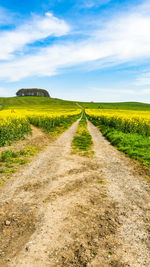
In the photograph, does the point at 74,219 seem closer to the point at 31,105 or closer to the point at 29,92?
the point at 31,105

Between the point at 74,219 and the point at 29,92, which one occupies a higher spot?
the point at 29,92

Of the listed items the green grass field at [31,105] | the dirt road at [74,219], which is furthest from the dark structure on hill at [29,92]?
the dirt road at [74,219]

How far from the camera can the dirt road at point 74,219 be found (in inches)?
146

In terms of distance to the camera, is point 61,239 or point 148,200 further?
point 148,200

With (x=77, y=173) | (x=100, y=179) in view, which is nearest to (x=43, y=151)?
(x=77, y=173)

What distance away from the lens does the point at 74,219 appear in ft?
16.2

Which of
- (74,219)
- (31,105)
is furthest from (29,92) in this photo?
(74,219)

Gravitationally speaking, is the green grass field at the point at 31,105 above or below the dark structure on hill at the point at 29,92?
below

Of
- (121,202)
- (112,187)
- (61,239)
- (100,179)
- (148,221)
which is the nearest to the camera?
(61,239)

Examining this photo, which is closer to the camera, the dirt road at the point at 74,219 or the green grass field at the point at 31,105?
the dirt road at the point at 74,219

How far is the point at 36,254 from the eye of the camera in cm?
374

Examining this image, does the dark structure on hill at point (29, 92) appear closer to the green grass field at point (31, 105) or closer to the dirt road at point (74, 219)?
the green grass field at point (31, 105)

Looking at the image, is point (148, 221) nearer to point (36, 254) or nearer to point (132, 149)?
point (36, 254)

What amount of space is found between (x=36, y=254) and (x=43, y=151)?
356 inches
